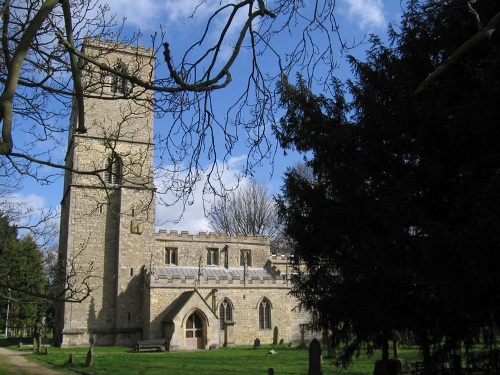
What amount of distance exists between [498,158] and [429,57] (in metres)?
2.74

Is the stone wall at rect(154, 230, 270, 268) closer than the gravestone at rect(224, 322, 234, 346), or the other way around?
the gravestone at rect(224, 322, 234, 346)

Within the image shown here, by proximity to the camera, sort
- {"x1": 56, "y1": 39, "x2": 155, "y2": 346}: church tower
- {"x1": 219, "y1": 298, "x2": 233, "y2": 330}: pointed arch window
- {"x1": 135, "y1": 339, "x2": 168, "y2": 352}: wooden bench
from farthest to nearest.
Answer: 1. {"x1": 219, "y1": 298, "x2": 233, "y2": 330}: pointed arch window
2. {"x1": 56, "y1": 39, "x2": 155, "y2": 346}: church tower
3. {"x1": 135, "y1": 339, "x2": 168, "y2": 352}: wooden bench

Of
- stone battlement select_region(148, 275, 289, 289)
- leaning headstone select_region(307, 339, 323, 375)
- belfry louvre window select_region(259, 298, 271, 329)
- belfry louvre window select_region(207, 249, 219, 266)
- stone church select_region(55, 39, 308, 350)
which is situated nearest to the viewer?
leaning headstone select_region(307, 339, 323, 375)

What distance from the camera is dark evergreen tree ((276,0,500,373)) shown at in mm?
6930

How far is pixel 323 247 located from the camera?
9.28m

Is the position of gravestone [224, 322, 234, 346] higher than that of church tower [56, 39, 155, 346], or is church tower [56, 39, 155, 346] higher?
church tower [56, 39, 155, 346]

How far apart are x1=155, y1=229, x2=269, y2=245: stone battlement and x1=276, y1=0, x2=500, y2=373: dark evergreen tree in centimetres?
2153

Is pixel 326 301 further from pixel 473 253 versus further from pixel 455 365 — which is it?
pixel 473 253

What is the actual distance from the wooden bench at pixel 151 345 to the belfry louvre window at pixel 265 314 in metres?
7.01

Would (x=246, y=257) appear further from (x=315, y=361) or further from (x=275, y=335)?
(x=315, y=361)

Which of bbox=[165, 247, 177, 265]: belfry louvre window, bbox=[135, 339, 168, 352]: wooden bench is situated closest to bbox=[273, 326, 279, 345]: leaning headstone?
bbox=[135, 339, 168, 352]: wooden bench

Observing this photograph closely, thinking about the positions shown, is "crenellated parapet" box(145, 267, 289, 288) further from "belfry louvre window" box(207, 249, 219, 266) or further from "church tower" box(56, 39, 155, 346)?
"church tower" box(56, 39, 155, 346)

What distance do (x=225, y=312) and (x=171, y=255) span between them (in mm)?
5333

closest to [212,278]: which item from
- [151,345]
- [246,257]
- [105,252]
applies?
[246,257]
